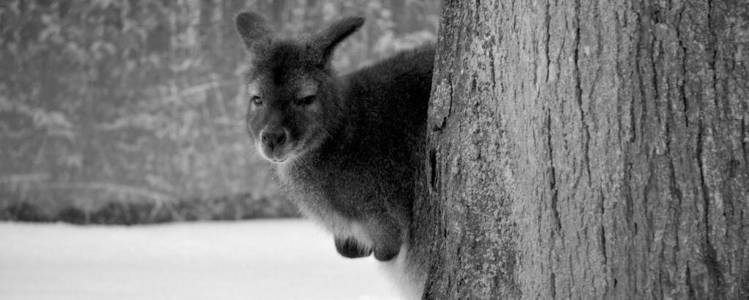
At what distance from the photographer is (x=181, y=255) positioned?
6.27 m

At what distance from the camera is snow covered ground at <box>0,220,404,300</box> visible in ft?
16.7

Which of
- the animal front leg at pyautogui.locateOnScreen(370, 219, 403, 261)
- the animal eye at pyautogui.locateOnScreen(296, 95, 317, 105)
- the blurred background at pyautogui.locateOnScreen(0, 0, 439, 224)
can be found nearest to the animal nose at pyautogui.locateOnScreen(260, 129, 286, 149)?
the animal eye at pyautogui.locateOnScreen(296, 95, 317, 105)

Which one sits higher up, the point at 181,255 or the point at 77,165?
the point at 77,165

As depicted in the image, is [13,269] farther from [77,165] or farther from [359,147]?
[359,147]

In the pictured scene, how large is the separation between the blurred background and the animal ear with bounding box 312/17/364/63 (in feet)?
11.4

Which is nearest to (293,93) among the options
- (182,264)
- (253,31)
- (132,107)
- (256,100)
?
(256,100)

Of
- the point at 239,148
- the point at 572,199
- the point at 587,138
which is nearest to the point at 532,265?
the point at 572,199

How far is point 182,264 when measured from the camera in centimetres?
598

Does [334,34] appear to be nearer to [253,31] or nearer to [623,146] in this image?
[253,31]

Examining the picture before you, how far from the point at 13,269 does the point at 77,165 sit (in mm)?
1780

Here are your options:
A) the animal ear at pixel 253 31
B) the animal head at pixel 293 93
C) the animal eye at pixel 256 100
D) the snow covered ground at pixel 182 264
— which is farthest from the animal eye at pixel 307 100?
the snow covered ground at pixel 182 264

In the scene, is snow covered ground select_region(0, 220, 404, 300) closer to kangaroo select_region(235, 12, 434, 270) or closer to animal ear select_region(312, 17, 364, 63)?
kangaroo select_region(235, 12, 434, 270)

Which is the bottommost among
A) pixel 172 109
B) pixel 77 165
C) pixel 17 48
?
→ pixel 77 165

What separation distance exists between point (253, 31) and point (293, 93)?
0.49 metres
